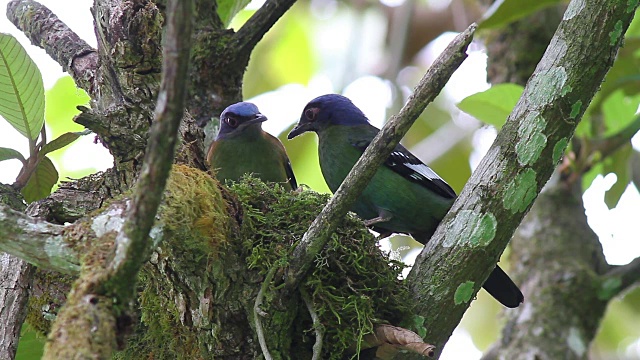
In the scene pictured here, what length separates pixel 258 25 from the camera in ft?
12.9

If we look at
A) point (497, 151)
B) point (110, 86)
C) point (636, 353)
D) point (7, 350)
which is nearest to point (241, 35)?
point (110, 86)

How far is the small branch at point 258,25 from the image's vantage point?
3891 millimetres

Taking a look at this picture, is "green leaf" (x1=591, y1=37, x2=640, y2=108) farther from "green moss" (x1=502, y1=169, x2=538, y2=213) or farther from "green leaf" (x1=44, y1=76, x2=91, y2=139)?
"green leaf" (x1=44, y1=76, x2=91, y2=139)

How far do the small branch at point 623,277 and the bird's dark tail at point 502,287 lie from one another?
3.06 ft

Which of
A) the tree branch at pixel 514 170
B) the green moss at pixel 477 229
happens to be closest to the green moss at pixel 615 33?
the tree branch at pixel 514 170

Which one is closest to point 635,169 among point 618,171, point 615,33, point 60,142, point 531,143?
point 618,171

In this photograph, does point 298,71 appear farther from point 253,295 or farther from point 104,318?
point 104,318

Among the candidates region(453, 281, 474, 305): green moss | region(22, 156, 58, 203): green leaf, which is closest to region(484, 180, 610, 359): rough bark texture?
region(453, 281, 474, 305): green moss

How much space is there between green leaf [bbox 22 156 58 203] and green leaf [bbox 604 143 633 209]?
3078 millimetres

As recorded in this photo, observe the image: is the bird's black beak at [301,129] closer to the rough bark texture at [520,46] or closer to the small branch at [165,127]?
the rough bark texture at [520,46]

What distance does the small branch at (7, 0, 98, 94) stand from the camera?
135 inches

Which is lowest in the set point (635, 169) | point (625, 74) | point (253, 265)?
point (253, 265)

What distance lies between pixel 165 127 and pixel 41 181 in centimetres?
195

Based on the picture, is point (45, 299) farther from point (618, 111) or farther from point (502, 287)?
point (618, 111)
